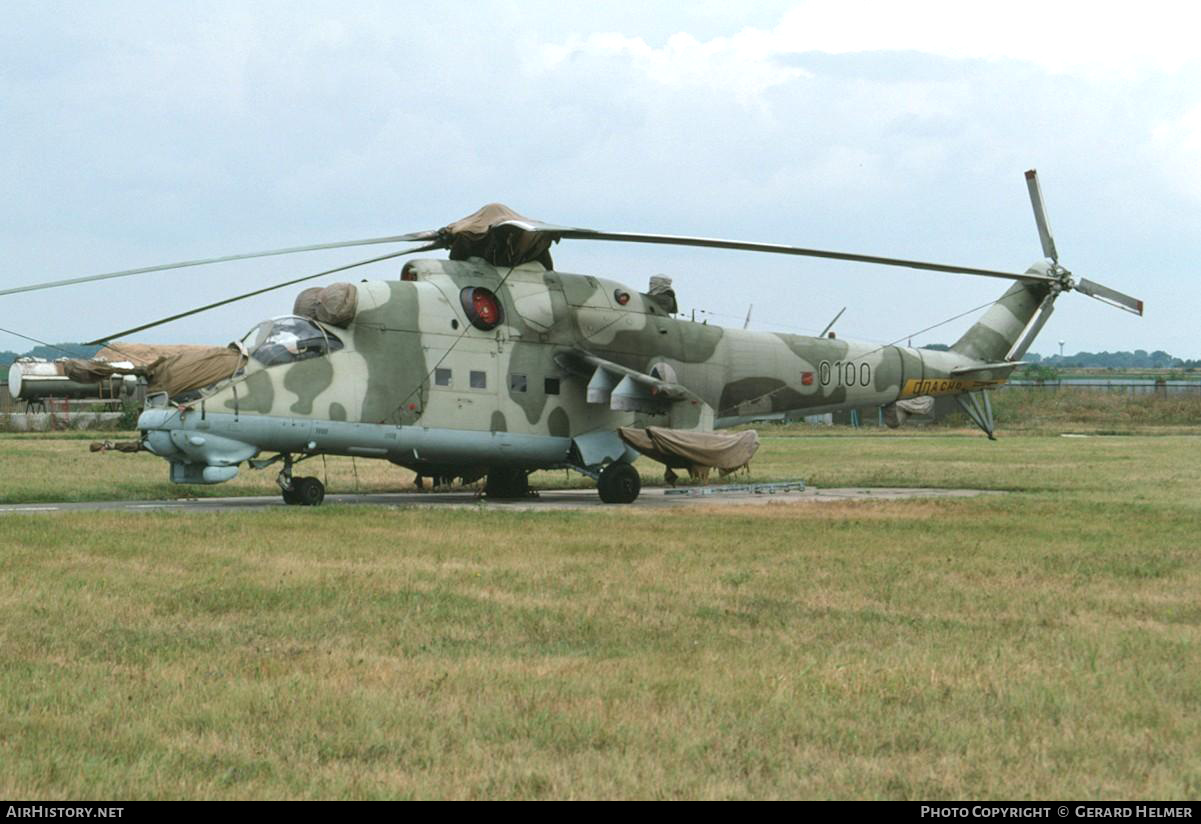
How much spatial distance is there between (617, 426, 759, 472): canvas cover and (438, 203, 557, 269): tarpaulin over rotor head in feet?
10.9

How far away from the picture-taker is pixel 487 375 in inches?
838

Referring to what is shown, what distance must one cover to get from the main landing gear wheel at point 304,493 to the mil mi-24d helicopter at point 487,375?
0.8 inches

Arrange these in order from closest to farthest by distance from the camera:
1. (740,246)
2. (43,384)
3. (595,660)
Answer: (595,660) < (740,246) < (43,384)

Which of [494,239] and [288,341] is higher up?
[494,239]

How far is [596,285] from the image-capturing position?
22.6 m

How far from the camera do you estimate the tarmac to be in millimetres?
20094

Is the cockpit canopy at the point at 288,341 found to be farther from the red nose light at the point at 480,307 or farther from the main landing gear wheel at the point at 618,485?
the main landing gear wheel at the point at 618,485

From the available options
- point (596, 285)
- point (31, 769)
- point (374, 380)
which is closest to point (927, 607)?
point (31, 769)

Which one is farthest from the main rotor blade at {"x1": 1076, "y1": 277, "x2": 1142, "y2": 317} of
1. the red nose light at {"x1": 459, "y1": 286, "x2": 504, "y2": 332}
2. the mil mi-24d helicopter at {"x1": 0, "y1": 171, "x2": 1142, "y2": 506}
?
the red nose light at {"x1": 459, "y1": 286, "x2": 504, "y2": 332}

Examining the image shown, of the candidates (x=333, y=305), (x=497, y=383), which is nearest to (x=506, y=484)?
(x=497, y=383)

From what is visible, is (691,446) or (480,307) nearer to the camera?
(480,307)

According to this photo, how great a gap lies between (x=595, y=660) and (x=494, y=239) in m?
13.7

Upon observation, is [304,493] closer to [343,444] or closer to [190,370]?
[343,444]
